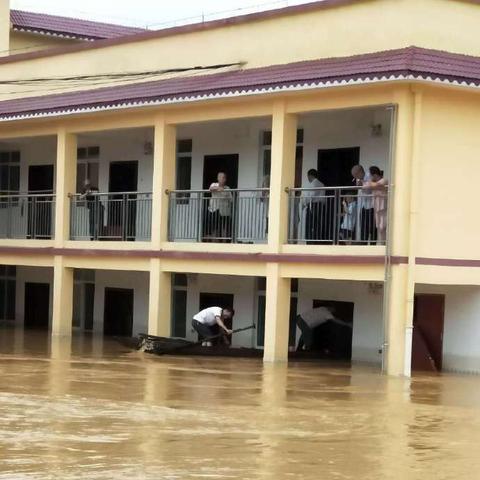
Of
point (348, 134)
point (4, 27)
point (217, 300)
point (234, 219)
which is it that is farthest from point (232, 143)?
point (4, 27)

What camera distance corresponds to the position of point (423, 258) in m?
18.7

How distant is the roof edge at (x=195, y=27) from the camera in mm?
20422

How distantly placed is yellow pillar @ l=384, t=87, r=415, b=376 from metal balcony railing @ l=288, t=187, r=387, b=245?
1.66 ft

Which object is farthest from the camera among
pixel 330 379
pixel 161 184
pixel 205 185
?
pixel 205 185

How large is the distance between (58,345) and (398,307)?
7.88 m

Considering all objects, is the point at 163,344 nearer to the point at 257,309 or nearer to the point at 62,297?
the point at 257,309

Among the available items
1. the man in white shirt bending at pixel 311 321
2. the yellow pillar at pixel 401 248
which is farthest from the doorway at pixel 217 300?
the yellow pillar at pixel 401 248

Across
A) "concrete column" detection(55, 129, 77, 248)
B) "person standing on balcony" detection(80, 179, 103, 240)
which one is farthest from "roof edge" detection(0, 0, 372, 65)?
"person standing on balcony" detection(80, 179, 103, 240)

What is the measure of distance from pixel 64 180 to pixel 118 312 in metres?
3.94

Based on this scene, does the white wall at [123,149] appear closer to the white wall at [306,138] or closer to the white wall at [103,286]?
the white wall at [306,138]

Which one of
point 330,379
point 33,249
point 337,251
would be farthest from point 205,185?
point 330,379

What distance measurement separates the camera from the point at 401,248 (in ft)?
60.7

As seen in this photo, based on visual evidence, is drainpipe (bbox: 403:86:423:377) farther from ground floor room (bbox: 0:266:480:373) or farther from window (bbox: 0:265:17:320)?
window (bbox: 0:265:17:320)

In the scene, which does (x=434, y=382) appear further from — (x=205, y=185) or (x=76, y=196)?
(x=76, y=196)
